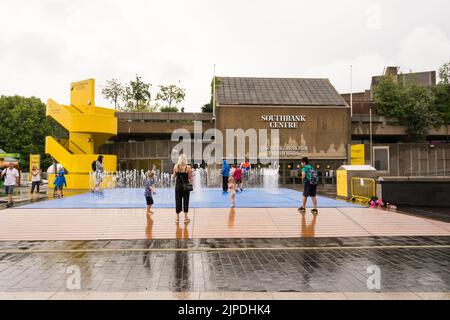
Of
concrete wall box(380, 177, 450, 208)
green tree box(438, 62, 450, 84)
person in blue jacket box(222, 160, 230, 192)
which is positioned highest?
green tree box(438, 62, 450, 84)

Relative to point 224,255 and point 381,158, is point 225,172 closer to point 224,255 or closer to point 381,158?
point 224,255

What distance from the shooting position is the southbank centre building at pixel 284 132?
37.2m

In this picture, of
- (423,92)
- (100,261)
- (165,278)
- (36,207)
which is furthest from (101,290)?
(423,92)

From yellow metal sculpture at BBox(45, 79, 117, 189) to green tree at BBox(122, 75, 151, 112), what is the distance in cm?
2598

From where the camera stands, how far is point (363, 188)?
16.1 m

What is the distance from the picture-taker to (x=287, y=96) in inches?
1543

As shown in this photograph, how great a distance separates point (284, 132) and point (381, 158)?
36.7 feet

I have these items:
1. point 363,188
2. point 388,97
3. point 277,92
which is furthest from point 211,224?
point 388,97

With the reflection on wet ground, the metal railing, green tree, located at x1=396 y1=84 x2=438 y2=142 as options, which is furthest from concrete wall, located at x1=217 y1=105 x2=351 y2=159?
the reflection on wet ground

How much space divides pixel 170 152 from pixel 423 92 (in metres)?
29.6

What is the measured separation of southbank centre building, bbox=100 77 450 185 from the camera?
122 feet

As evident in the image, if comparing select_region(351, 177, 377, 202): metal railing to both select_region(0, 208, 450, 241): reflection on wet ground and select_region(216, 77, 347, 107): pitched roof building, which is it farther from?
select_region(216, 77, 347, 107): pitched roof building

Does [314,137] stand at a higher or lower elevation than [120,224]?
higher
